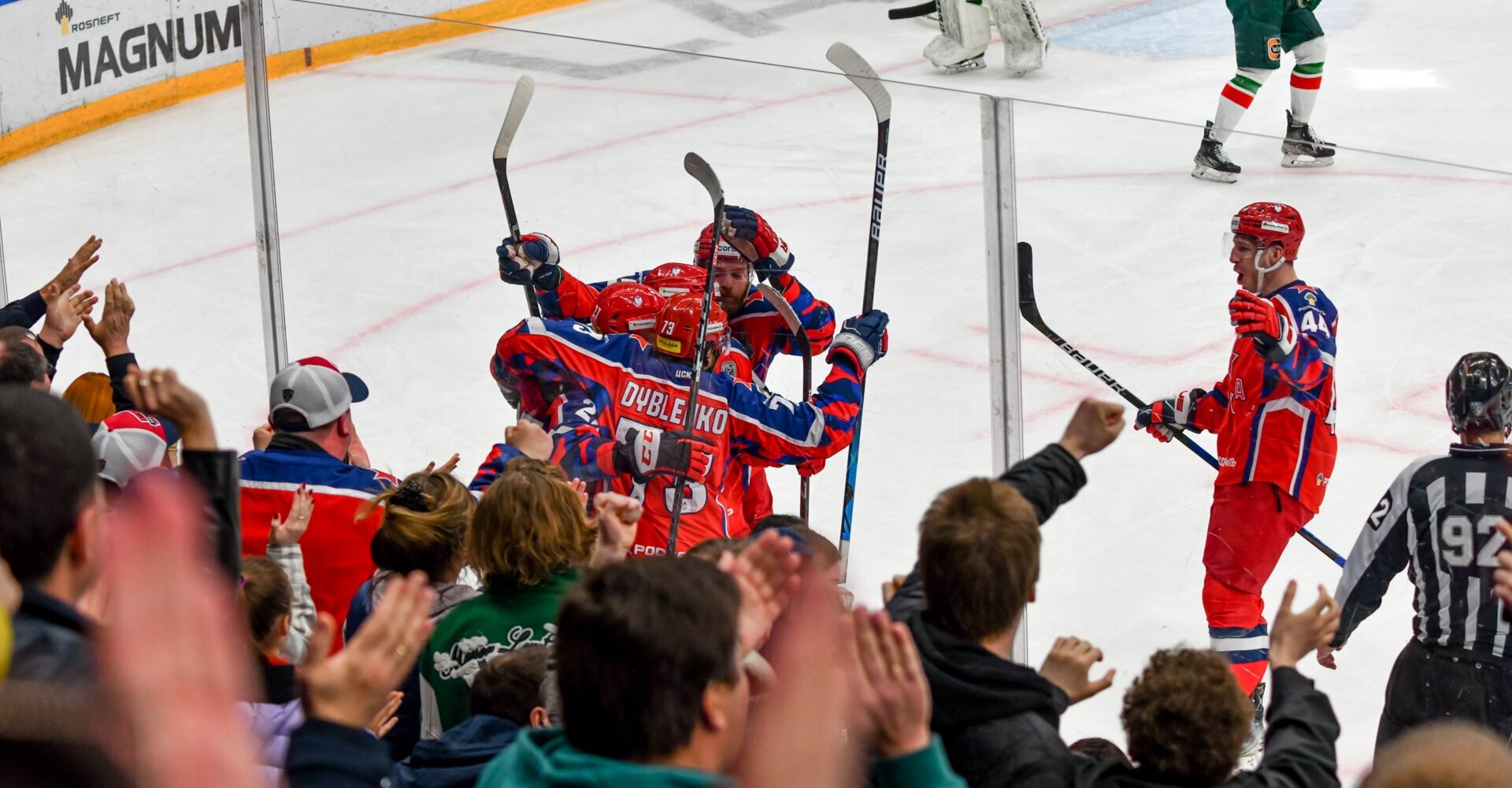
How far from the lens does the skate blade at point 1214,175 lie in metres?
3.54

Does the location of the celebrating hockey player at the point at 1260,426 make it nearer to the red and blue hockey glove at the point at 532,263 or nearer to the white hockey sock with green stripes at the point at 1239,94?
the red and blue hockey glove at the point at 532,263

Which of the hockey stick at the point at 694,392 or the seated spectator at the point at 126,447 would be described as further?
the hockey stick at the point at 694,392

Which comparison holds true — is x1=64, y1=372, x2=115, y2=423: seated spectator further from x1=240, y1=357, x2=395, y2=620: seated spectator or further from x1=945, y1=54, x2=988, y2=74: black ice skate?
x1=945, y1=54, x2=988, y2=74: black ice skate

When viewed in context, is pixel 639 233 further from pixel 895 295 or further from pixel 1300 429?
pixel 1300 429

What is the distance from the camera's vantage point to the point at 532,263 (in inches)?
155

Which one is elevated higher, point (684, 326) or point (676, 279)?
point (676, 279)

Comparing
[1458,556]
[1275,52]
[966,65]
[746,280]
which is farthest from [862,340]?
[966,65]

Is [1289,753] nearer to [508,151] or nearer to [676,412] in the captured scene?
[676,412]

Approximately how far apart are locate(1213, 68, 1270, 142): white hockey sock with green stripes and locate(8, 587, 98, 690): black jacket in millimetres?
5353

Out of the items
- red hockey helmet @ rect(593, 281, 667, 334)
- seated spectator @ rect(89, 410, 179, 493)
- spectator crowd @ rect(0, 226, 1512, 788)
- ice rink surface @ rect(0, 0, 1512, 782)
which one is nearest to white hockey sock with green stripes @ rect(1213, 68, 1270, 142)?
ice rink surface @ rect(0, 0, 1512, 782)

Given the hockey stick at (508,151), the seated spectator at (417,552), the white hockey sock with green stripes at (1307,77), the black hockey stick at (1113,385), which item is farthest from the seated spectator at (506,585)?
the white hockey sock with green stripes at (1307,77)

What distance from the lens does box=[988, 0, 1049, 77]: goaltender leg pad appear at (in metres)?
8.04

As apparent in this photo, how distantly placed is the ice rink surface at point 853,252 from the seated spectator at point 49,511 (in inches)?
80.7

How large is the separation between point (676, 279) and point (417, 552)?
148cm
